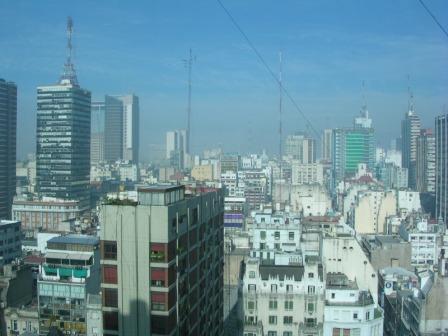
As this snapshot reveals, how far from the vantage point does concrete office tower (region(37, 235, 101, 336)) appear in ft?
30.1

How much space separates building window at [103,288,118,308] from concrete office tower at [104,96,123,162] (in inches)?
1641

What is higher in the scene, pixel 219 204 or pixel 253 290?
pixel 219 204

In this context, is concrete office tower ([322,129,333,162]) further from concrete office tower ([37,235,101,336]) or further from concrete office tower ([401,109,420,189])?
concrete office tower ([37,235,101,336])

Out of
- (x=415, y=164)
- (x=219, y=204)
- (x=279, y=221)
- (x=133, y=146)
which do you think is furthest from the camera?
(x=133, y=146)

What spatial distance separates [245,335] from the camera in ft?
27.3

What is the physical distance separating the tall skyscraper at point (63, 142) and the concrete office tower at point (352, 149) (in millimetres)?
23449

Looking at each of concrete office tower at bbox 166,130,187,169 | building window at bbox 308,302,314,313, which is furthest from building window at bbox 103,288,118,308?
concrete office tower at bbox 166,130,187,169

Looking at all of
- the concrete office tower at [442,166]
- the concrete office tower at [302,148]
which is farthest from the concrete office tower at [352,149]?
the concrete office tower at [442,166]

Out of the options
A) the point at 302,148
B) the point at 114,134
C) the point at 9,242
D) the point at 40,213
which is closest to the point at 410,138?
the point at 302,148

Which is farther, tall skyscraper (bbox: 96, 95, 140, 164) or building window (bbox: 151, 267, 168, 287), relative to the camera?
tall skyscraper (bbox: 96, 95, 140, 164)

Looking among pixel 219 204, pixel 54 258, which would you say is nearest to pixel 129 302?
pixel 219 204

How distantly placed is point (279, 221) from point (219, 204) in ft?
16.0

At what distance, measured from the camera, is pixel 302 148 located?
4500cm

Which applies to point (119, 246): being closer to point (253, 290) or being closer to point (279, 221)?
point (253, 290)
